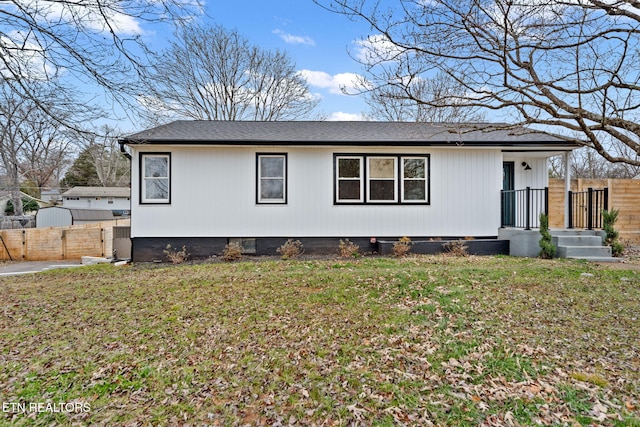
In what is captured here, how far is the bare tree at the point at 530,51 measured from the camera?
16.0 feet

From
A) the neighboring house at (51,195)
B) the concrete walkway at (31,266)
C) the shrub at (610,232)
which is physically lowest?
the concrete walkway at (31,266)

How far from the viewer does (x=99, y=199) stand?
31562 millimetres

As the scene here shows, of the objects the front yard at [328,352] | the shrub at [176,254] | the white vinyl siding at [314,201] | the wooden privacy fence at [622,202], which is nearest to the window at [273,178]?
the white vinyl siding at [314,201]

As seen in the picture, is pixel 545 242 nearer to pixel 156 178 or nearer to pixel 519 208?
pixel 519 208

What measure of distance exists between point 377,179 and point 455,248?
2.75m

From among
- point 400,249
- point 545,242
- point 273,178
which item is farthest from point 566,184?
point 273,178

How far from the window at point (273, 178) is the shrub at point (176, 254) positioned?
2467 mm

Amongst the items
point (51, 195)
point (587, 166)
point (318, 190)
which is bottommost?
point (318, 190)

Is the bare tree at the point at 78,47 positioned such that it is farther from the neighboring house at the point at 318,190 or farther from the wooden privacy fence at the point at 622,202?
the wooden privacy fence at the point at 622,202

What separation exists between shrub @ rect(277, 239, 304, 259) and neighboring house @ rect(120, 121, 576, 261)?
0.19m

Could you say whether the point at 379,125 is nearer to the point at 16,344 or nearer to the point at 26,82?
the point at 26,82

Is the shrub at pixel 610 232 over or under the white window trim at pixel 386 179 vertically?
under

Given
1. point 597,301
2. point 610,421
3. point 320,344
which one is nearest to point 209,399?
point 320,344

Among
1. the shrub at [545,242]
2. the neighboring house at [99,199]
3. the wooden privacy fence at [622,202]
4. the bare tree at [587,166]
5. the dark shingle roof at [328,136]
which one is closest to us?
the shrub at [545,242]
